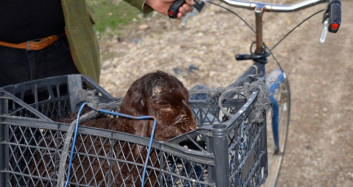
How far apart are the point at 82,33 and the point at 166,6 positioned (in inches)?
20.4

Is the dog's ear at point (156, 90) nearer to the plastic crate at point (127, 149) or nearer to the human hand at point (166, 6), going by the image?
the plastic crate at point (127, 149)

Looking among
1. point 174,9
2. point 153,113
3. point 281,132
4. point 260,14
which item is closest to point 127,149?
point 153,113

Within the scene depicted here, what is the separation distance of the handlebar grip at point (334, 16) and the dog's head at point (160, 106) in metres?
0.83

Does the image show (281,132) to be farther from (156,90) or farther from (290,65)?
(156,90)

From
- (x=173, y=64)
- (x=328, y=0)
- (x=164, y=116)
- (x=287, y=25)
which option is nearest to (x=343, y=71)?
(x=287, y=25)

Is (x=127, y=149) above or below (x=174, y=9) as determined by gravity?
below

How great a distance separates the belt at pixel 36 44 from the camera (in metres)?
2.52

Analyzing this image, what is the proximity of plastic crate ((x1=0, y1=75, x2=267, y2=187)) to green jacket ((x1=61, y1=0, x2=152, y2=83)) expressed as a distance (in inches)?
12.1

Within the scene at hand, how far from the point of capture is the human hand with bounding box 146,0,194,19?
2355 millimetres

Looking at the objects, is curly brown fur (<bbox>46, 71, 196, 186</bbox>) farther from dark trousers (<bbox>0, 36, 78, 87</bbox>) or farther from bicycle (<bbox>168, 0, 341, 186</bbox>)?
dark trousers (<bbox>0, 36, 78, 87</bbox>)

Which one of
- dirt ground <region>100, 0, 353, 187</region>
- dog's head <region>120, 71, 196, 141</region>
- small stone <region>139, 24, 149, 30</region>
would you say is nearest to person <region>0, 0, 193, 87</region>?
dog's head <region>120, 71, 196, 141</region>

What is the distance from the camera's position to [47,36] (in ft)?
8.40

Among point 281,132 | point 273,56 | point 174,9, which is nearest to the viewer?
point 174,9

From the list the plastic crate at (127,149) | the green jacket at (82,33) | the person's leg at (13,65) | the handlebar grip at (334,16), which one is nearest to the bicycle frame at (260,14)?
the handlebar grip at (334,16)
